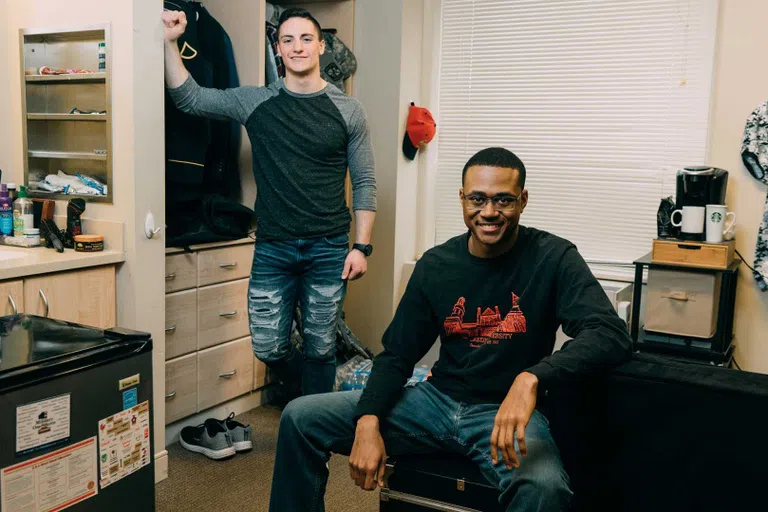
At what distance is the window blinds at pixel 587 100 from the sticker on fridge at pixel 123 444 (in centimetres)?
249

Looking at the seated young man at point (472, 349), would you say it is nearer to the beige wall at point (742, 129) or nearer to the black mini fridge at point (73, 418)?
the black mini fridge at point (73, 418)

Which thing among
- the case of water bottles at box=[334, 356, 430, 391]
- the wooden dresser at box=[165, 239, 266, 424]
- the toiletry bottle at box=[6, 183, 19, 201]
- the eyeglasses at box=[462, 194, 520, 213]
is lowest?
the case of water bottles at box=[334, 356, 430, 391]

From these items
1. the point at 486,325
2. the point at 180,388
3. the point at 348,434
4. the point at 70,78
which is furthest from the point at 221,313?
the point at 486,325

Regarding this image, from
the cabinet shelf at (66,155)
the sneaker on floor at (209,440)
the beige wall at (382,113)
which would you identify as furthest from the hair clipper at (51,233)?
the beige wall at (382,113)

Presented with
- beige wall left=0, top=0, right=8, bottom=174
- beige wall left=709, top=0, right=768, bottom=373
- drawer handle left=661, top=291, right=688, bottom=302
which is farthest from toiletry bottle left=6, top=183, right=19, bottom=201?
beige wall left=709, top=0, right=768, bottom=373

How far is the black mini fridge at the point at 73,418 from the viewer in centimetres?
129

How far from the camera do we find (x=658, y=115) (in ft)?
10.8

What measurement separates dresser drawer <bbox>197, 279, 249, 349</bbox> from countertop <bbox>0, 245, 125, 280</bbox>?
0.62 m

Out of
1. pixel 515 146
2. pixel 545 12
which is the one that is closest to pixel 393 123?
pixel 515 146

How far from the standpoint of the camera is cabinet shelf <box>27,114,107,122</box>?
95.4 inches

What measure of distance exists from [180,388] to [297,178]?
3.33 ft

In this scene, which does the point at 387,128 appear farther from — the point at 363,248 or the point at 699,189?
the point at 699,189

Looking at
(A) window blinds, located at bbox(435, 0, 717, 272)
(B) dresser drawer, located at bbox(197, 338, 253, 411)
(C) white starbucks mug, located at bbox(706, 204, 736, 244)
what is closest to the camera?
(C) white starbucks mug, located at bbox(706, 204, 736, 244)

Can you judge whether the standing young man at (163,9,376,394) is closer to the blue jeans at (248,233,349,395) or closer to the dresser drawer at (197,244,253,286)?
the blue jeans at (248,233,349,395)
